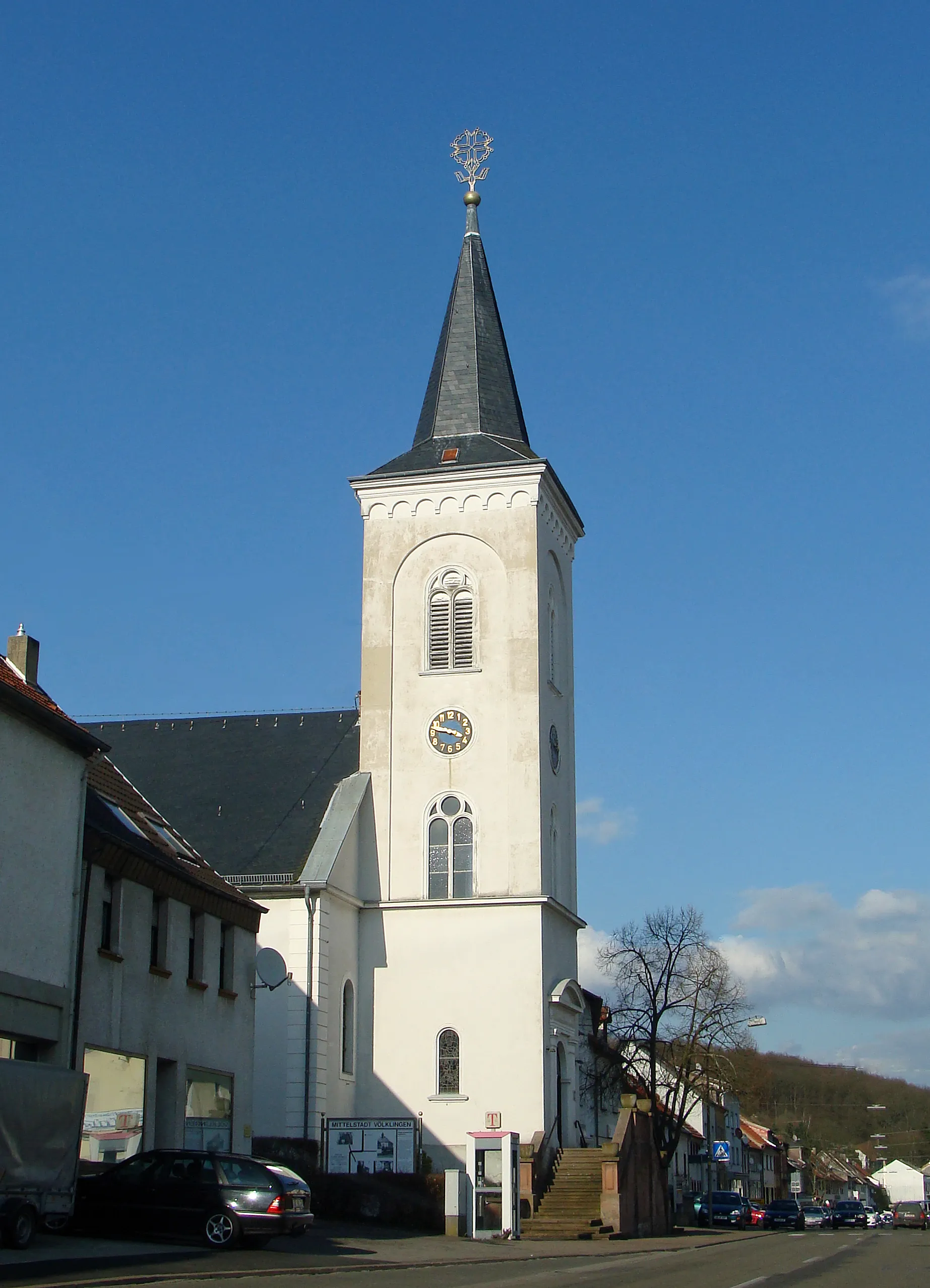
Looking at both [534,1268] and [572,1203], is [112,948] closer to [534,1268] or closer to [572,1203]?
[534,1268]

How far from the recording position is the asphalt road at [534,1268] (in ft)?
55.1

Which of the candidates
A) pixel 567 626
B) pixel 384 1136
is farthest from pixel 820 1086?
pixel 384 1136

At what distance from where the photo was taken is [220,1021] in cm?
2867

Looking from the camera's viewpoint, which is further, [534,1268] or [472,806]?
[472,806]

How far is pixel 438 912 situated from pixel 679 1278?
18.7m

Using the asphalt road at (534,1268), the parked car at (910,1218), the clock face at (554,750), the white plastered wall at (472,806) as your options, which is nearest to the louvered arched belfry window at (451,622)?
the white plastered wall at (472,806)

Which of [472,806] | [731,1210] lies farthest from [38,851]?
[731,1210]

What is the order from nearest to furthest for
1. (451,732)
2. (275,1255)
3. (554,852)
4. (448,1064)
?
1. (275,1255)
2. (448,1064)
3. (451,732)
4. (554,852)

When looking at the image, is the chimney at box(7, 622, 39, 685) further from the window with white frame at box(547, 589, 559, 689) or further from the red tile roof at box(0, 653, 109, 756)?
the window with white frame at box(547, 589, 559, 689)

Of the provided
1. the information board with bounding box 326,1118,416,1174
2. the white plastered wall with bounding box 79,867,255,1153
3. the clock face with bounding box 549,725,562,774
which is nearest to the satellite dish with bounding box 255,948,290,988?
the white plastered wall with bounding box 79,867,255,1153

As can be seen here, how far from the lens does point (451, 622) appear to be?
134 ft

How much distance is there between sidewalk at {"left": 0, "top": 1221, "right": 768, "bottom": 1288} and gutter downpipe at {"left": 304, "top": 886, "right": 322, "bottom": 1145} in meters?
4.39

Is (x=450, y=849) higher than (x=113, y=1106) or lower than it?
higher

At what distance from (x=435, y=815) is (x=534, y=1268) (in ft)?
56.9
